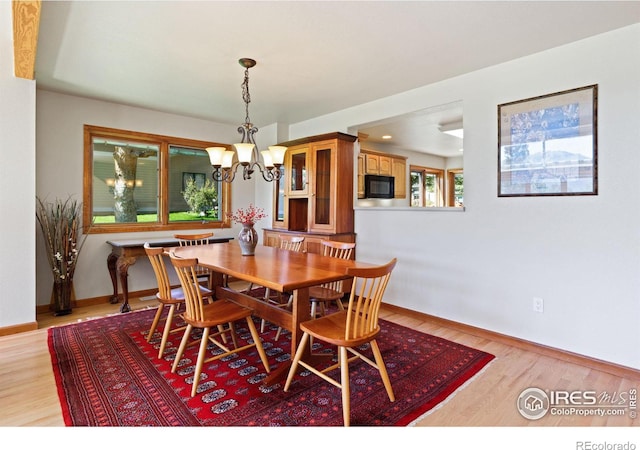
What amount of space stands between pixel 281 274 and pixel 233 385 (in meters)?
0.79

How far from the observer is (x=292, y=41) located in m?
2.57

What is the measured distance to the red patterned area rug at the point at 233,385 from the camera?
1.89 m

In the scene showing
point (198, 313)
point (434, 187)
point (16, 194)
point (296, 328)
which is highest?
point (434, 187)

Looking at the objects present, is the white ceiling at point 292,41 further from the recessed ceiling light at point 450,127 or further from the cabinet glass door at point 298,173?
the recessed ceiling light at point 450,127

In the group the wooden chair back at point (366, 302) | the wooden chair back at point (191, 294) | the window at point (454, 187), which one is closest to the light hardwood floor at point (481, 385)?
the wooden chair back at point (366, 302)

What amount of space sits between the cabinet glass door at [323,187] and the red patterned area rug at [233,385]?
1.68 metres

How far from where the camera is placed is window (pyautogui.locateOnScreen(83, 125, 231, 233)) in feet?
13.8

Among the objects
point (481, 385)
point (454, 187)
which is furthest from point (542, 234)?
point (454, 187)

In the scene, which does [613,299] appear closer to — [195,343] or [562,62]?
[562,62]

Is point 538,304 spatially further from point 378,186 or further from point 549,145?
point 378,186

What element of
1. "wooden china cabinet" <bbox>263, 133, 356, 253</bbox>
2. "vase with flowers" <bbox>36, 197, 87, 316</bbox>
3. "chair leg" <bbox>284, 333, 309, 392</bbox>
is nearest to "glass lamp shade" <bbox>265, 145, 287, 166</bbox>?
"wooden china cabinet" <bbox>263, 133, 356, 253</bbox>

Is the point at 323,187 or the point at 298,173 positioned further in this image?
the point at 298,173

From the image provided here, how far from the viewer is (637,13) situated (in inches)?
87.0
